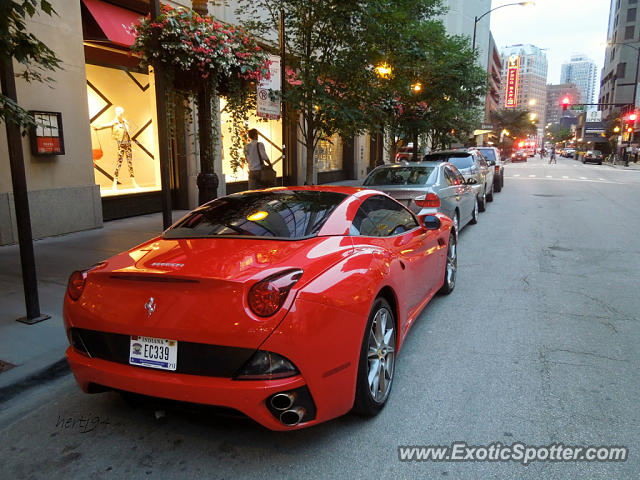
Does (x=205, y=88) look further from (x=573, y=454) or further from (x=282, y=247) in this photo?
(x=573, y=454)

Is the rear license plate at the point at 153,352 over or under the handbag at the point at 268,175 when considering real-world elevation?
under

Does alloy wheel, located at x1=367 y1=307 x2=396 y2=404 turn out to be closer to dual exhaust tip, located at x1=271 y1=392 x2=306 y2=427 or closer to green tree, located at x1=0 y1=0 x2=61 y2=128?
dual exhaust tip, located at x1=271 y1=392 x2=306 y2=427

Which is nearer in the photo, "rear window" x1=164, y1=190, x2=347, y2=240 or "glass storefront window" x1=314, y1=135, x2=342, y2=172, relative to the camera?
"rear window" x1=164, y1=190, x2=347, y2=240

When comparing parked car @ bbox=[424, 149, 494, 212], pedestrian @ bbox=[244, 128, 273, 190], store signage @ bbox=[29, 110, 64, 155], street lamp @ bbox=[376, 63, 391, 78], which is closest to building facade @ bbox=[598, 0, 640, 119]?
parked car @ bbox=[424, 149, 494, 212]

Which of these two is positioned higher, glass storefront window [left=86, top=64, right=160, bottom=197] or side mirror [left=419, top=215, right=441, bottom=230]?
glass storefront window [left=86, top=64, right=160, bottom=197]

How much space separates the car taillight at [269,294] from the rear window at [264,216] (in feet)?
2.36

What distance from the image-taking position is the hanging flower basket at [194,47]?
6004 mm

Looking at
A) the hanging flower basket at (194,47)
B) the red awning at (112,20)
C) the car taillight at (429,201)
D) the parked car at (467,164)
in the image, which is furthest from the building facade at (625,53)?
the hanging flower basket at (194,47)

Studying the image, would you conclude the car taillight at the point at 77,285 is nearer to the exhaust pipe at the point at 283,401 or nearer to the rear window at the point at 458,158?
the exhaust pipe at the point at 283,401

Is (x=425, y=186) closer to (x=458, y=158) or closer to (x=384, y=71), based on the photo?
(x=384, y=71)

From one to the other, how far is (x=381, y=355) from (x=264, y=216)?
1.32 metres

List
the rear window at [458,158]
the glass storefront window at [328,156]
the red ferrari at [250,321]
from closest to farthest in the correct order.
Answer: the red ferrari at [250,321] < the rear window at [458,158] < the glass storefront window at [328,156]

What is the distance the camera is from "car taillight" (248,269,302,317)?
2.54 m

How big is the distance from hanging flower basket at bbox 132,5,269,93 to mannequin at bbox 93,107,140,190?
5.80 meters
